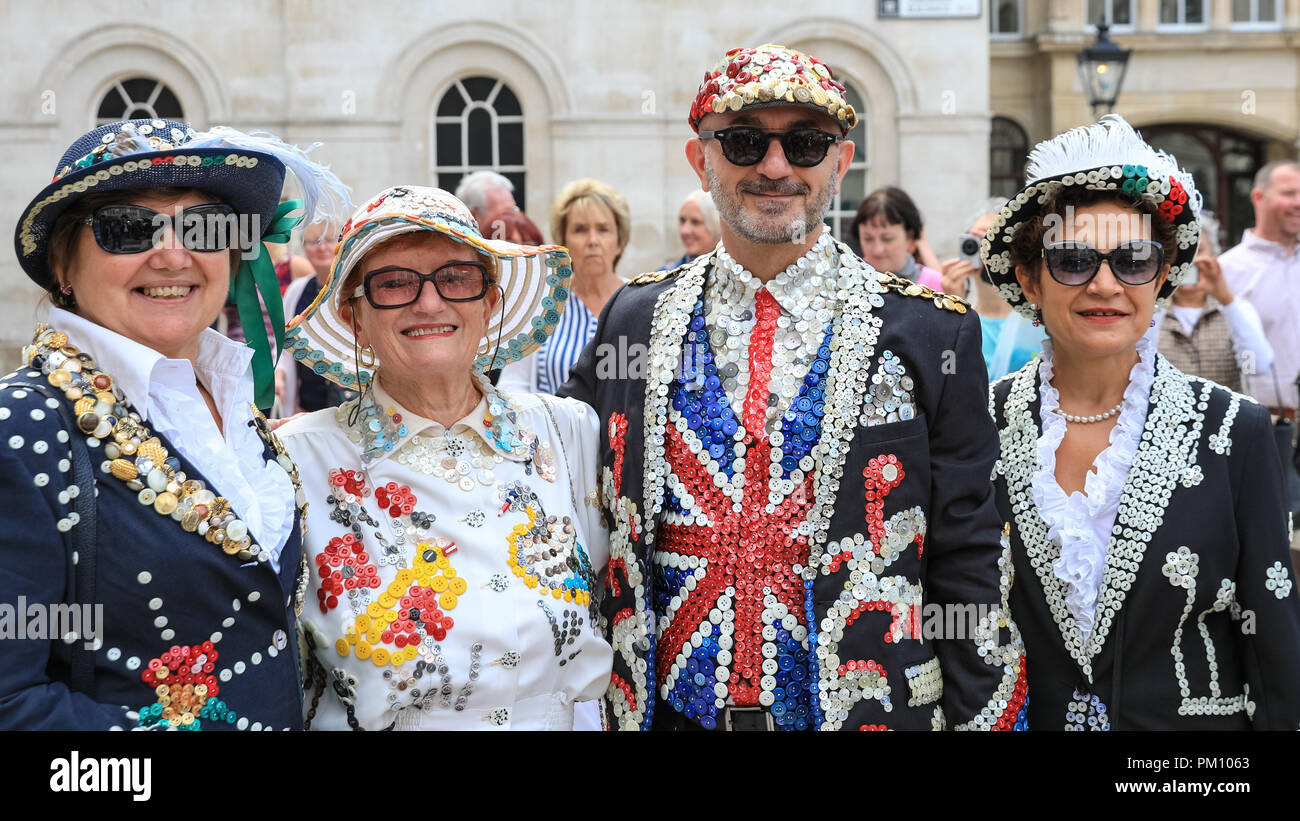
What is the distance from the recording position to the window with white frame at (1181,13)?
16.7 metres

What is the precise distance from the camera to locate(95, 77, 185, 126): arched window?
11836mm

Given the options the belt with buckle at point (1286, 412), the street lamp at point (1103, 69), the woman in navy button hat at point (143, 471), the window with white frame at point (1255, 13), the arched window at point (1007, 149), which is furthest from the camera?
the arched window at point (1007, 149)

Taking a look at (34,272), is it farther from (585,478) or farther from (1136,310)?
(1136,310)

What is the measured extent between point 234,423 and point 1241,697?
6.89 feet

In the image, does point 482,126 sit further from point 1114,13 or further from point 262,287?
point 262,287

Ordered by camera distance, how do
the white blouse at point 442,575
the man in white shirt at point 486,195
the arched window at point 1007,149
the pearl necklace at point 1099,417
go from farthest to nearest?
the arched window at point 1007,149
the man in white shirt at point 486,195
the pearl necklace at point 1099,417
the white blouse at point 442,575

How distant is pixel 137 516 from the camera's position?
1.99m

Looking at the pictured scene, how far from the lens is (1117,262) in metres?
2.61

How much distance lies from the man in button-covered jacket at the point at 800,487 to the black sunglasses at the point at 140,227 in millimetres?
964

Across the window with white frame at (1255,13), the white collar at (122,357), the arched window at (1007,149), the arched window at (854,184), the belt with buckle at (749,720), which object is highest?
the window with white frame at (1255,13)

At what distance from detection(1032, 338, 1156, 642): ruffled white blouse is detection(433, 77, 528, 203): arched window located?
32.1 feet

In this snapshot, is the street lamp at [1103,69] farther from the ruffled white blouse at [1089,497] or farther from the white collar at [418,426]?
the white collar at [418,426]

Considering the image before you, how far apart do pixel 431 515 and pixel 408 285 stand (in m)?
0.46

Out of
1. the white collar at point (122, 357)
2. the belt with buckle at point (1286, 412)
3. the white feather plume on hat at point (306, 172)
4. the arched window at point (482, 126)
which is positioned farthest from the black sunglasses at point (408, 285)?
the arched window at point (482, 126)
